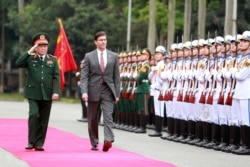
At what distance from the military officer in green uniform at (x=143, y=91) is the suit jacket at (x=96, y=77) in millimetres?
6073

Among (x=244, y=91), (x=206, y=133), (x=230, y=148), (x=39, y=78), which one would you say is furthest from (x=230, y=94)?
(x=39, y=78)

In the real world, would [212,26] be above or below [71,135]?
above

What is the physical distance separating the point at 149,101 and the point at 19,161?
34.2 ft

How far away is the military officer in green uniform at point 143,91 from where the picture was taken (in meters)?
22.3

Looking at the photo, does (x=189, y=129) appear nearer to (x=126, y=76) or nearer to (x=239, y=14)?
(x=126, y=76)

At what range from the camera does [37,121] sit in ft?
52.1

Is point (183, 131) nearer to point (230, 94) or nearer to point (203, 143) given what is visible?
point (203, 143)

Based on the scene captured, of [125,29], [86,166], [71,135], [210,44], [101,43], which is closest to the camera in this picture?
[86,166]

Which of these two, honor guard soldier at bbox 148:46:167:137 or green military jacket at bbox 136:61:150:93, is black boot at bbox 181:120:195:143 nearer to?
honor guard soldier at bbox 148:46:167:137

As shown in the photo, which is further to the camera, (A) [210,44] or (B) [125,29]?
(B) [125,29]

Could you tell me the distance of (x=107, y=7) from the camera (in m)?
60.4

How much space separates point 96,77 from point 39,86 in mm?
998

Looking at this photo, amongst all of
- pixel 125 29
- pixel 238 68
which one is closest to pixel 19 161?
pixel 238 68

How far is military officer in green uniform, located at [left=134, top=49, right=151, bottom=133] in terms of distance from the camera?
22.3 m
